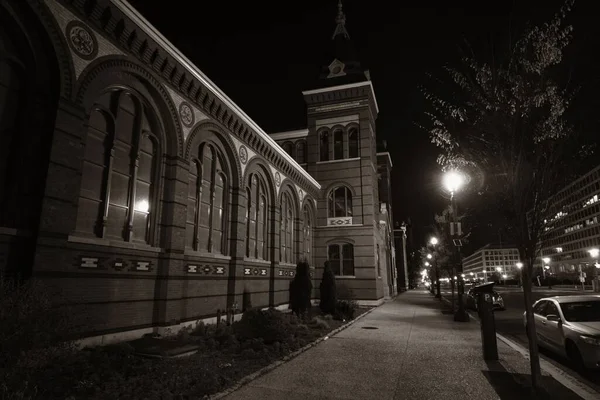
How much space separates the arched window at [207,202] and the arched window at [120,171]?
6.69 ft

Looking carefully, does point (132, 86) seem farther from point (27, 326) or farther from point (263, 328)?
point (263, 328)

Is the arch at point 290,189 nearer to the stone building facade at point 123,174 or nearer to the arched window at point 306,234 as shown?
the arched window at point 306,234

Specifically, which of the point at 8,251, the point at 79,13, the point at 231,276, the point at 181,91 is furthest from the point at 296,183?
the point at 8,251

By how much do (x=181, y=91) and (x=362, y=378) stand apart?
1030 cm

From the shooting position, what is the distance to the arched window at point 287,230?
20469 mm

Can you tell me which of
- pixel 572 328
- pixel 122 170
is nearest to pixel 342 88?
pixel 122 170

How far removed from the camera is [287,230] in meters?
21.4

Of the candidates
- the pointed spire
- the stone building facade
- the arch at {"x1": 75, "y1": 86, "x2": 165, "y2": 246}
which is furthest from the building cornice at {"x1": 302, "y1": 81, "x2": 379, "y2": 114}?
the arch at {"x1": 75, "y1": 86, "x2": 165, "y2": 246}

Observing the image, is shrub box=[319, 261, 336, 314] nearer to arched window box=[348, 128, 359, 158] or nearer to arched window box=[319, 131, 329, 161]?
arched window box=[348, 128, 359, 158]

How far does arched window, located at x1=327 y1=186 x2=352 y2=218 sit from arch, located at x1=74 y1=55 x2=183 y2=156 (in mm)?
16552

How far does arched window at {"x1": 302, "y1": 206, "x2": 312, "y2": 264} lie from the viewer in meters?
23.5

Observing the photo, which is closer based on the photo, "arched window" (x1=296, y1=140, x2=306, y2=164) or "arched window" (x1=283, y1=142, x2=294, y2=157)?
"arched window" (x1=296, y1=140, x2=306, y2=164)

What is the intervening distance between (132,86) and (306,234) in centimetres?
1663

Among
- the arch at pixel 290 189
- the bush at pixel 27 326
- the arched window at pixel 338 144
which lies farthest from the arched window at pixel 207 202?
the arched window at pixel 338 144
